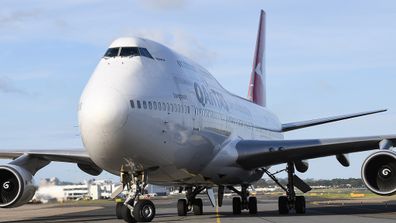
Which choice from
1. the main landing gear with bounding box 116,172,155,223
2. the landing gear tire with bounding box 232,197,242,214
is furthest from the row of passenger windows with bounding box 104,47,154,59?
the landing gear tire with bounding box 232,197,242,214

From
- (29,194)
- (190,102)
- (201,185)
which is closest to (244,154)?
(201,185)

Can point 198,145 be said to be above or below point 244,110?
below

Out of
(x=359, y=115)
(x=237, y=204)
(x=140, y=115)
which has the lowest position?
(x=237, y=204)

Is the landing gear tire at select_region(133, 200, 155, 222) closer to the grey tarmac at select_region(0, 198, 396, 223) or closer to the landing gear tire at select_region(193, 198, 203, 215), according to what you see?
the grey tarmac at select_region(0, 198, 396, 223)

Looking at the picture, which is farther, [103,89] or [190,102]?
[190,102]

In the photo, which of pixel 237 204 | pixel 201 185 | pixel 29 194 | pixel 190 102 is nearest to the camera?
pixel 190 102

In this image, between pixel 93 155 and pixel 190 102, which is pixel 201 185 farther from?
pixel 93 155

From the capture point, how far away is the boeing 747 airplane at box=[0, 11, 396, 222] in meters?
16.8

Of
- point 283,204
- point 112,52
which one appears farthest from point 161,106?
point 283,204

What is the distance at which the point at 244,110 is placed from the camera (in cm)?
2841

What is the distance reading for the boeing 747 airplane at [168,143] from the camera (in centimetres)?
1683

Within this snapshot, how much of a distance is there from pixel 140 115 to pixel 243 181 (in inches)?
388

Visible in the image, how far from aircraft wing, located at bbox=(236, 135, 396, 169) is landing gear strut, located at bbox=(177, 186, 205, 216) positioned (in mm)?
3528

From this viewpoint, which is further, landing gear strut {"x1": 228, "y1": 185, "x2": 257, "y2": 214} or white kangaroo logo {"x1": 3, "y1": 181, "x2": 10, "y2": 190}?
landing gear strut {"x1": 228, "y1": 185, "x2": 257, "y2": 214}
